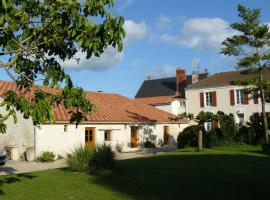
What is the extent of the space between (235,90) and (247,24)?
50.0 ft

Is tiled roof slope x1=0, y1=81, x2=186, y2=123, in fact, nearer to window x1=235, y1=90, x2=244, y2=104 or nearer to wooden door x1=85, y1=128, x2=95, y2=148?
wooden door x1=85, y1=128, x2=95, y2=148

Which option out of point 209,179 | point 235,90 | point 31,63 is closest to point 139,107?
point 235,90

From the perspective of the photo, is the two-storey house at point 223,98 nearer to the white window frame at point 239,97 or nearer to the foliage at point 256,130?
the white window frame at point 239,97

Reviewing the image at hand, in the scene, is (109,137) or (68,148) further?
(109,137)

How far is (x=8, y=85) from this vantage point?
29.7 metres

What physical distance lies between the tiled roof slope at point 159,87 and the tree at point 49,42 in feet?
142

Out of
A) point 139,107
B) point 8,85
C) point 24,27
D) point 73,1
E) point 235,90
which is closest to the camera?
point 73,1

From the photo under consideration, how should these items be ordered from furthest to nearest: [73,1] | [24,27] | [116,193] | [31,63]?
[116,193], [31,63], [24,27], [73,1]

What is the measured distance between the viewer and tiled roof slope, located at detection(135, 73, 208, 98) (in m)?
53.1

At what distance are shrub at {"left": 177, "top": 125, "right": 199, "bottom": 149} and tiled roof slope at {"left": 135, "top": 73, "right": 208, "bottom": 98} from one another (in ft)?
67.3

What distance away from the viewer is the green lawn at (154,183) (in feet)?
35.6

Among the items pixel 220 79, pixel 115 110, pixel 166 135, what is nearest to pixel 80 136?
pixel 115 110

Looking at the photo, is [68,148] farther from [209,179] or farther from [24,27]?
[24,27]

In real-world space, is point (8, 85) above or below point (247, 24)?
below
